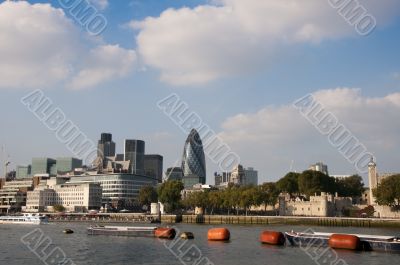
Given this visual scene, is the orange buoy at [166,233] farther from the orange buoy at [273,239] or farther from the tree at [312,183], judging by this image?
the tree at [312,183]

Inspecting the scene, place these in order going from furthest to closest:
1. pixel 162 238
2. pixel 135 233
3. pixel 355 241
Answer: pixel 135 233
pixel 162 238
pixel 355 241

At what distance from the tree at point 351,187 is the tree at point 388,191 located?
145 ft

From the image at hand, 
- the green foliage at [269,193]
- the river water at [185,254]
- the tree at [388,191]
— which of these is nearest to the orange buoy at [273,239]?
the river water at [185,254]

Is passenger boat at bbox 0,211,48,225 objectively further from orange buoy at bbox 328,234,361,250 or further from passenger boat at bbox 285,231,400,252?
orange buoy at bbox 328,234,361,250

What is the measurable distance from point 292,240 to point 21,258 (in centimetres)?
3684

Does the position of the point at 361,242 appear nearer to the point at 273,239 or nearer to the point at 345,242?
the point at 345,242

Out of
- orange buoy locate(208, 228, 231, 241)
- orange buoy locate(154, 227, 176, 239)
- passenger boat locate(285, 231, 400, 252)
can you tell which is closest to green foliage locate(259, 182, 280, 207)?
orange buoy locate(154, 227, 176, 239)

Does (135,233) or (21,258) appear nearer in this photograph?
(21,258)

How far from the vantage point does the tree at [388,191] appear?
127 m

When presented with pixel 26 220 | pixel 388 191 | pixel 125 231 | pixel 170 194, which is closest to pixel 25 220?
pixel 26 220

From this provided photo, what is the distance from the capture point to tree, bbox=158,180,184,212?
177 meters

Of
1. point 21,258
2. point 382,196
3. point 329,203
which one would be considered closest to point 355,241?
point 21,258

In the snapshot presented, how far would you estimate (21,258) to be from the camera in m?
53.8

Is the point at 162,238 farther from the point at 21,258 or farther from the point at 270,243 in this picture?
the point at 21,258
